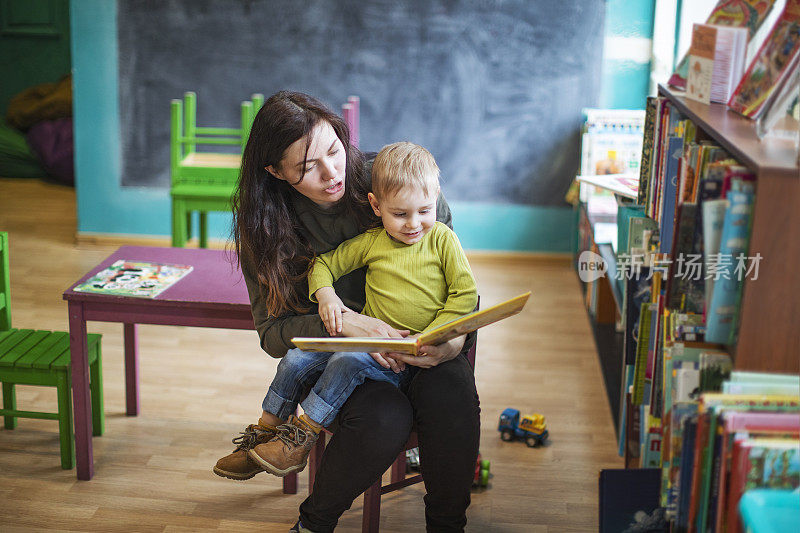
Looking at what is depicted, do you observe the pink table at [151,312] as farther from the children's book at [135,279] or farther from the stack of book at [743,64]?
the stack of book at [743,64]

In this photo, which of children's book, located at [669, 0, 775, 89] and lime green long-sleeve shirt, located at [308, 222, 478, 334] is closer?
children's book, located at [669, 0, 775, 89]

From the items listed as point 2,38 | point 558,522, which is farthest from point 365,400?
point 2,38

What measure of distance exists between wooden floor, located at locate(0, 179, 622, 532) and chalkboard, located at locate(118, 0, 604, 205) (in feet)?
2.46

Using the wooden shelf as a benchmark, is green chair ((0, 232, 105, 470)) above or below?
below

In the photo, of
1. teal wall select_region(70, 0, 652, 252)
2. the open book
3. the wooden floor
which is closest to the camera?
the open book

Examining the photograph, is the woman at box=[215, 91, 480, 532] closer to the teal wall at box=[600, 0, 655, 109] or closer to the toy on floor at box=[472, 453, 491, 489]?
the toy on floor at box=[472, 453, 491, 489]

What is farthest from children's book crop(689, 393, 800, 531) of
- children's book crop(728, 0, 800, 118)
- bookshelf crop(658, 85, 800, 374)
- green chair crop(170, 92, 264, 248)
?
green chair crop(170, 92, 264, 248)

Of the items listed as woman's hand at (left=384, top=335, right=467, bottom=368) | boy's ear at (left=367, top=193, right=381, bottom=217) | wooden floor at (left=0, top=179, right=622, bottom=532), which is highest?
boy's ear at (left=367, top=193, right=381, bottom=217)

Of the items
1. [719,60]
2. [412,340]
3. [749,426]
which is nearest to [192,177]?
[412,340]

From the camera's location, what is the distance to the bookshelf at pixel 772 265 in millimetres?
1399

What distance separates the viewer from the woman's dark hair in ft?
6.61

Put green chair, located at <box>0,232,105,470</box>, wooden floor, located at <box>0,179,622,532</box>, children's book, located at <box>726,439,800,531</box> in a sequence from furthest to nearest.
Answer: green chair, located at <box>0,232,105,470</box>, wooden floor, located at <box>0,179,622,532</box>, children's book, located at <box>726,439,800,531</box>

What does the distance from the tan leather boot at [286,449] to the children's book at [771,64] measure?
1.14m

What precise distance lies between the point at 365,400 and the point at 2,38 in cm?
587
